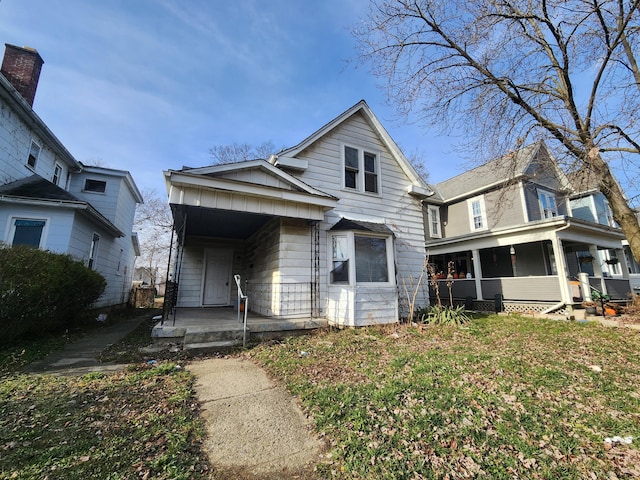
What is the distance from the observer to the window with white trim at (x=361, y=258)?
775 cm

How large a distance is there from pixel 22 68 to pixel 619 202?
829 inches

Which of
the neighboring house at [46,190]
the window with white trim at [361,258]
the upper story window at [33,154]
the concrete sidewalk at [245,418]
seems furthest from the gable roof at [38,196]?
the window with white trim at [361,258]

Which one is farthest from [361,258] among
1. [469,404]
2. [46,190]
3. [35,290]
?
[46,190]

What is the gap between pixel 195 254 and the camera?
36.9ft

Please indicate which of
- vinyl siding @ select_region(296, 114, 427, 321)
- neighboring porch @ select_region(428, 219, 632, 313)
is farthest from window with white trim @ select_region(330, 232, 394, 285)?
neighboring porch @ select_region(428, 219, 632, 313)

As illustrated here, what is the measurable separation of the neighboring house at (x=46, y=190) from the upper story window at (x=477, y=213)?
17.0 metres

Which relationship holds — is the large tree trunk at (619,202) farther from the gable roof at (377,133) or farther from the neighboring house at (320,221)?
the neighboring house at (320,221)

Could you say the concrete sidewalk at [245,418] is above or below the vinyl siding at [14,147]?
below

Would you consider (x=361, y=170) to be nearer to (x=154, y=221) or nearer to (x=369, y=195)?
(x=369, y=195)

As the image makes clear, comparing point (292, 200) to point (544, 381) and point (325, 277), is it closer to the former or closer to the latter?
point (325, 277)

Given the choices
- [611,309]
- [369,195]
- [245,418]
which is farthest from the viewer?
[369,195]

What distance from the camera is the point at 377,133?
1020 centimetres

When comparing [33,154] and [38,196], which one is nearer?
[38,196]

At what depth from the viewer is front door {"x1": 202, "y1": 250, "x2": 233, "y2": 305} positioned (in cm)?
1132
